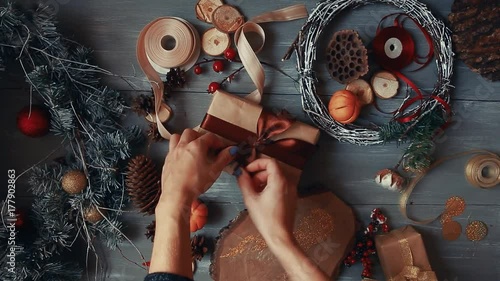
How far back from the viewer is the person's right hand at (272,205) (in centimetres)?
115

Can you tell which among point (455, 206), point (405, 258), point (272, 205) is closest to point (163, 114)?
point (272, 205)

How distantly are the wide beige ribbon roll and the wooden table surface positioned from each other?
0.05 m

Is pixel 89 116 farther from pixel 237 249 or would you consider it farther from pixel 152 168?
pixel 237 249

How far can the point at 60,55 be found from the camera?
1240mm

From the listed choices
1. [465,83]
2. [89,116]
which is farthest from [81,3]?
[465,83]

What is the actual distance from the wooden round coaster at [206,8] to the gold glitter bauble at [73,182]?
497mm

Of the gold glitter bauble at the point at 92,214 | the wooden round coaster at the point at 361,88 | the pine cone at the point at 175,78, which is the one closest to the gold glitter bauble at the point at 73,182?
the gold glitter bauble at the point at 92,214

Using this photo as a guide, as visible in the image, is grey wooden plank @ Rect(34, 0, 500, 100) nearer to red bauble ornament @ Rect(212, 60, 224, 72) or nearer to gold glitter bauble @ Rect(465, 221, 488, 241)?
red bauble ornament @ Rect(212, 60, 224, 72)

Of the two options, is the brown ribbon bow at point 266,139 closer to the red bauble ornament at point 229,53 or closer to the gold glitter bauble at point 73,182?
the red bauble ornament at point 229,53

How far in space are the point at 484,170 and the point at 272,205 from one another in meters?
0.64

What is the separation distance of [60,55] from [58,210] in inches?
14.9

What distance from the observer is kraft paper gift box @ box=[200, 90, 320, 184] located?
1.28 meters

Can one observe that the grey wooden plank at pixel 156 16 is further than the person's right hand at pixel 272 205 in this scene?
Yes

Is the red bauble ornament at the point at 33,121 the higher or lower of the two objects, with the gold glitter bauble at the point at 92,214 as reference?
higher
